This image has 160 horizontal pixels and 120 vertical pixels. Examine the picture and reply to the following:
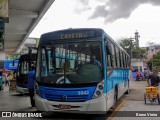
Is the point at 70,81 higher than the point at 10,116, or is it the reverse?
the point at 70,81

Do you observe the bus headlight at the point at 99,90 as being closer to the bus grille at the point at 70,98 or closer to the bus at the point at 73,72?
the bus at the point at 73,72

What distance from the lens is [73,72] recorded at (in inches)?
358

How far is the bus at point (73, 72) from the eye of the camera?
8791 millimetres

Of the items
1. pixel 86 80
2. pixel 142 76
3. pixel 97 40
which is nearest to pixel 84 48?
pixel 97 40

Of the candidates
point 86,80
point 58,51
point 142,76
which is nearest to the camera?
point 86,80

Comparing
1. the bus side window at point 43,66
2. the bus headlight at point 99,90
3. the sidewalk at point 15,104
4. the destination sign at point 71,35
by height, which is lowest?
the sidewalk at point 15,104

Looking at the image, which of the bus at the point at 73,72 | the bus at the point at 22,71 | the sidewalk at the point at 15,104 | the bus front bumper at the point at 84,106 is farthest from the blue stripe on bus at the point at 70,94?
the bus at the point at 22,71

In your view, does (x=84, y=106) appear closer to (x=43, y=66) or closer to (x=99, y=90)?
(x=99, y=90)

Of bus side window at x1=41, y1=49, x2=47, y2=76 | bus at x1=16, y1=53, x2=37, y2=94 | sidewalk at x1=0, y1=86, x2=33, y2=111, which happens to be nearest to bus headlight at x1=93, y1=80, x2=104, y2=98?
bus side window at x1=41, y1=49, x2=47, y2=76

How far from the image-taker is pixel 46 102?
9055 mm

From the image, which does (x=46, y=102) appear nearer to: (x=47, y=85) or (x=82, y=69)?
(x=47, y=85)

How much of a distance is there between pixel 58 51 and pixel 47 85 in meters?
1.17

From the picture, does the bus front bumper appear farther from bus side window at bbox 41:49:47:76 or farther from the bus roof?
the bus roof

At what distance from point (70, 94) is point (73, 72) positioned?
0.70 m
